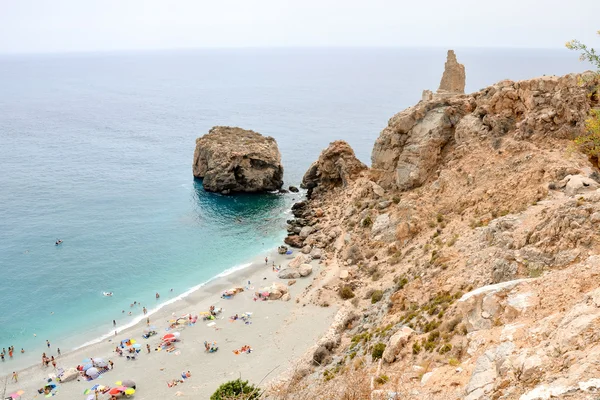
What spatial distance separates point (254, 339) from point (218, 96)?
165217mm

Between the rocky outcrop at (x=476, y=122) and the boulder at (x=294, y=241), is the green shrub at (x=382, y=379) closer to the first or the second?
the rocky outcrop at (x=476, y=122)

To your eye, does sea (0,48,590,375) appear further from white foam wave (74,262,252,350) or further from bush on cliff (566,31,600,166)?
bush on cliff (566,31,600,166)

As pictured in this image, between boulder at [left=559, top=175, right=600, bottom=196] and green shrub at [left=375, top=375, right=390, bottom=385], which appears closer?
green shrub at [left=375, top=375, right=390, bottom=385]

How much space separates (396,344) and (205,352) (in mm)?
19736

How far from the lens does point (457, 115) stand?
44156 millimetres

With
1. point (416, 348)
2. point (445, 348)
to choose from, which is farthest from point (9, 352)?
point (445, 348)

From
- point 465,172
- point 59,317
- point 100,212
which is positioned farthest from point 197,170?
point 465,172

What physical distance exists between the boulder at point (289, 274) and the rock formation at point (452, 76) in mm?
28374

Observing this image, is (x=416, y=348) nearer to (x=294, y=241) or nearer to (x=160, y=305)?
(x=160, y=305)

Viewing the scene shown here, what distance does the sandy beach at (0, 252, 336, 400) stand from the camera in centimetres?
3256

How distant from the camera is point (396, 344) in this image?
21656 mm

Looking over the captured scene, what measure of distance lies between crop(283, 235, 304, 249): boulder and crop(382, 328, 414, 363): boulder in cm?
3173

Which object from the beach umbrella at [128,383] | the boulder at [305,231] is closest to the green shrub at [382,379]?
the beach umbrella at [128,383]

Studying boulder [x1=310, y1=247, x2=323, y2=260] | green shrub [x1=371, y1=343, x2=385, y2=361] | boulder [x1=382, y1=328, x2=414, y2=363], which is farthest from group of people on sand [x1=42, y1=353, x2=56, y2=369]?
boulder [x1=382, y1=328, x2=414, y2=363]
